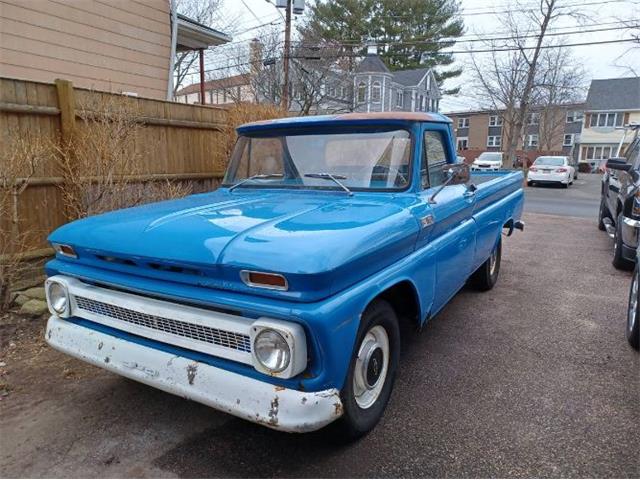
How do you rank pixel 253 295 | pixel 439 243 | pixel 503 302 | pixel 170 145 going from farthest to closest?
1. pixel 170 145
2. pixel 503 302
3. pixel 439 243
4. pixel 253 295

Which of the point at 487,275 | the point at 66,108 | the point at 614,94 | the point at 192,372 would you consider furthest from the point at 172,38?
the point at 614,94

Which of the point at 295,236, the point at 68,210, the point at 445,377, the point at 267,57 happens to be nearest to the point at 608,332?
the point at 445,377

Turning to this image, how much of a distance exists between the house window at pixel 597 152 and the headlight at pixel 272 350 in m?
52.8

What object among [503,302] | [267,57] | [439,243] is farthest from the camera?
[267,57]

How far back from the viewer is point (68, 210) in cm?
539

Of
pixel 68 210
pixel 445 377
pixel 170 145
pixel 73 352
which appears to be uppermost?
pixel 170 145

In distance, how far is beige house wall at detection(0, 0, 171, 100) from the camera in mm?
7012

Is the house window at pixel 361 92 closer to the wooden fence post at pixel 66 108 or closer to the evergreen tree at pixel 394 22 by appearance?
the evergreen tree at pixel 394 22

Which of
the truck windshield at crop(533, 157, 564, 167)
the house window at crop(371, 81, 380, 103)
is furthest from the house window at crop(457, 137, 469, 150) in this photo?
the truck windshield at crop(533, 157, 564, 167)

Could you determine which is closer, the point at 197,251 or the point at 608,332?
the point at 197,251

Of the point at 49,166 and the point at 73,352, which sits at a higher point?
the point at 49,166

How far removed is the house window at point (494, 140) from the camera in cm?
5540

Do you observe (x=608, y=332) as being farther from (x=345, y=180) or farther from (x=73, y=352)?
(x=73, y=352)

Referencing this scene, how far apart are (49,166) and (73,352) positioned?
3.33 metres
